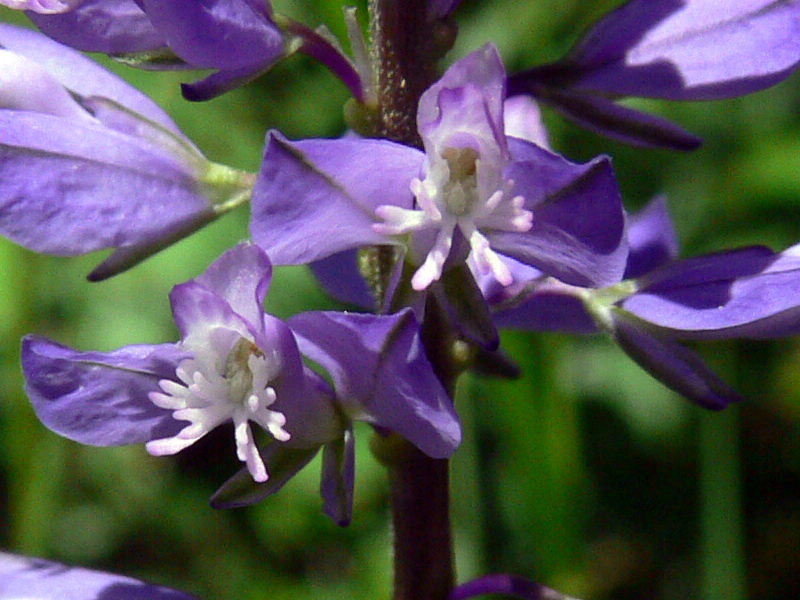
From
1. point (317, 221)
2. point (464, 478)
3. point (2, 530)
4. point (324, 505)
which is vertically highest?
point (317, 221)

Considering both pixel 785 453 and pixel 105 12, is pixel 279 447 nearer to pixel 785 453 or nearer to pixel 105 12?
pixel 105 12

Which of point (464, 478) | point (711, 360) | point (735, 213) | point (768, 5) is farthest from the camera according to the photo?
point (735, 213)

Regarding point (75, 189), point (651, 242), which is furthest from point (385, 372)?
point (651, 242)

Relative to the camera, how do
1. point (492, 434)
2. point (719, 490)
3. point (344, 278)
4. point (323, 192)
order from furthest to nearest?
point (492, 434) < point (719, 490) < point (344, 278) < point (323, 192)

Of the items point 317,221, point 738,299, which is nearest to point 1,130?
point 317,221

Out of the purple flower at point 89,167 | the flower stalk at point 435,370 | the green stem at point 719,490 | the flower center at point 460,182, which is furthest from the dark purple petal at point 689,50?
the green stem at point 719,490

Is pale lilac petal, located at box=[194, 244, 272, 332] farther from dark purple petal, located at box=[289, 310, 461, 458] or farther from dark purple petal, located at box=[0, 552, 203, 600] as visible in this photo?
dark purple petal, located at box=[0, 552, 203, 600]

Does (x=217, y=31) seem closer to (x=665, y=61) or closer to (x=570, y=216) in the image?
(x=570, y=216)
